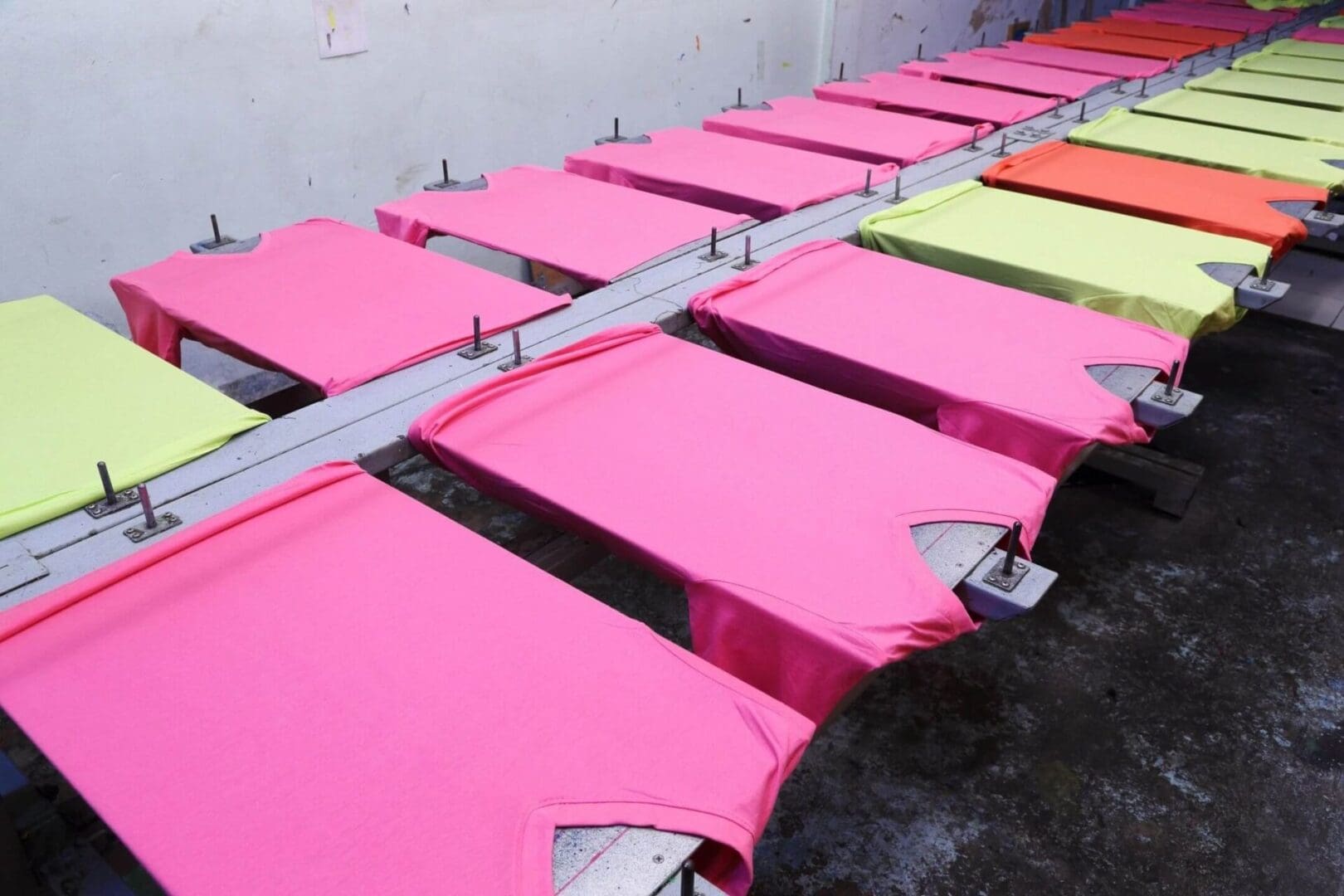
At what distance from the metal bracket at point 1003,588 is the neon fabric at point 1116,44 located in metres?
3.05

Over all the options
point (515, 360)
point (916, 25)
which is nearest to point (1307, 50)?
point (916, 25)

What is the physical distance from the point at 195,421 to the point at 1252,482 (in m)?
2.48

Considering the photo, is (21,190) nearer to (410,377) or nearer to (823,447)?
(410,377)

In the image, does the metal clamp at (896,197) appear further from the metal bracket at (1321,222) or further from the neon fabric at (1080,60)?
the neon fabric at (1080,60)

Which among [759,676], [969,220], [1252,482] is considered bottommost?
[1252,482]

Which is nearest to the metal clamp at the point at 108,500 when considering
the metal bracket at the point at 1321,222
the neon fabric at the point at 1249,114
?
the metal bracket at the point at 1321,222

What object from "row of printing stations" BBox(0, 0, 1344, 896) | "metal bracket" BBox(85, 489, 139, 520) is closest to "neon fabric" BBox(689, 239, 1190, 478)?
"row of printing stations" BBox(0, 0, 1344, 896)

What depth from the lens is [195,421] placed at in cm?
115

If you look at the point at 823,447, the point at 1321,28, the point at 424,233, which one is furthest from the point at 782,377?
the point at 1321,28

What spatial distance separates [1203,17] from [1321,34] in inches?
17.7

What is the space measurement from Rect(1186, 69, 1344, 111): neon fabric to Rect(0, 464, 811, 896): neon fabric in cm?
300

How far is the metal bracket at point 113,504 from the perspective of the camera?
3.28ft

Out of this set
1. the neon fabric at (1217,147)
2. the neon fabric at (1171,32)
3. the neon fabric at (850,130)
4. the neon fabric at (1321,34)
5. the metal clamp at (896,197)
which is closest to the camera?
the metal clamp at (896,197)

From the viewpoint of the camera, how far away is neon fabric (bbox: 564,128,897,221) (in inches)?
79.4
